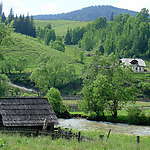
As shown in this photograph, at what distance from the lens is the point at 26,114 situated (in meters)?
27.9

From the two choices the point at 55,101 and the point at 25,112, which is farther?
the point at 55,101

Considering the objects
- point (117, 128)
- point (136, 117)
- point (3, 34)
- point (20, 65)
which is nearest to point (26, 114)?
point (3, 34)

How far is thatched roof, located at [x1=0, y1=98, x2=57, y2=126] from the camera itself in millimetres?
26875

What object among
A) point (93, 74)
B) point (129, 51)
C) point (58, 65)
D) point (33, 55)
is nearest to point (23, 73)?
point (58, 65)

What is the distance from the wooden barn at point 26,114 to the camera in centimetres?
2681

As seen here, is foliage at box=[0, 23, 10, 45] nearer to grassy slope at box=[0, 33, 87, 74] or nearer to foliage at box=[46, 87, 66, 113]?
foliage at box=[46, 87, 66, 113]

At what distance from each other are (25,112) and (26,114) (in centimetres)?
29

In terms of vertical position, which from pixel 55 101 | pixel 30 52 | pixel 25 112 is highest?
pixel 30 52

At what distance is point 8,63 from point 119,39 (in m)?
86.6

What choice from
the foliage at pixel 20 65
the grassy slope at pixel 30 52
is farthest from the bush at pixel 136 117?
the grassy slope at pixel 30 52

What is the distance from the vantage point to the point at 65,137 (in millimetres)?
23141

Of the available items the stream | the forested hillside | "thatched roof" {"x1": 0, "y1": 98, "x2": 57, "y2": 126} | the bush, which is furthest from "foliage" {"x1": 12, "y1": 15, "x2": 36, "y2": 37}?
"thatched roof" {"x1": 0, "y1": 98, "x2": 57, "y2": 126}

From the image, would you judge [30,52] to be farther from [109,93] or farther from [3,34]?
[3,34]

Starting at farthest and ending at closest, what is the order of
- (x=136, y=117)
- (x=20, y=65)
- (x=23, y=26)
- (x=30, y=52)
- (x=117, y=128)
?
(x=23, y=26) → (x=30, y=52) → (x=20, y=65) → (x=136, y=117) → (x=117, y=128)
